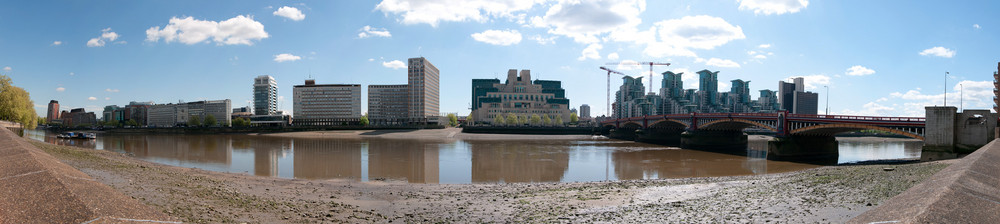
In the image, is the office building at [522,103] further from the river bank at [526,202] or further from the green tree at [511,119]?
the river bank at [526,202]

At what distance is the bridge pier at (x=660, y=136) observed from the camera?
278 feet

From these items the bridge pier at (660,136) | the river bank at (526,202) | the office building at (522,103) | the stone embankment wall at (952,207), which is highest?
the office building at (522,103)

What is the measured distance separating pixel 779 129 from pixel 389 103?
6585 inches

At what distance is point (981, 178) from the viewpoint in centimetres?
1438

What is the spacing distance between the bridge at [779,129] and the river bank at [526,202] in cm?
2653

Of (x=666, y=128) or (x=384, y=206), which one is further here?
(x=666, y=128)

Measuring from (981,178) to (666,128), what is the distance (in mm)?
77999

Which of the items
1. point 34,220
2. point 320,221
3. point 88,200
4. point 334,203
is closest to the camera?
point 34,220

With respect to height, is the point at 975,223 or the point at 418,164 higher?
the point at 975,223

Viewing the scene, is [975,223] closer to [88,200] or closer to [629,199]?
[629,199]

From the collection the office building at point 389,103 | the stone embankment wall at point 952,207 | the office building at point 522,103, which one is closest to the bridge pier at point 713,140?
the stone embankment wall at point 952,207

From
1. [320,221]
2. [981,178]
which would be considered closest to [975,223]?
[981,178]

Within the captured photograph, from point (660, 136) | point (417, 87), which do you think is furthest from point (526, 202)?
point (417, 87)

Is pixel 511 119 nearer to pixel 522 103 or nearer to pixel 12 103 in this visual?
pixel 522 103
